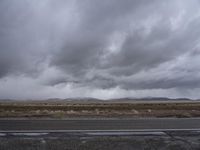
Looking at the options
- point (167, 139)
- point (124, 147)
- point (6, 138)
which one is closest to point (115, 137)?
point (124, 147)

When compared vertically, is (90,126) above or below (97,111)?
below

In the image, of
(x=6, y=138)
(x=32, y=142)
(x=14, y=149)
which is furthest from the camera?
(x=6, y=138)

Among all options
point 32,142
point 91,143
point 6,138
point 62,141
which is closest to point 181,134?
point 91,143

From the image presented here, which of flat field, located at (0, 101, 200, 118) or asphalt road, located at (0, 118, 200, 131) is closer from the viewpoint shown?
asphalt road, located at (0, 118, 200, 131)

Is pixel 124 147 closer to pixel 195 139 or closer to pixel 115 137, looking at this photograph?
pixel 115 137

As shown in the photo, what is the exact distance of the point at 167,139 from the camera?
10805mm

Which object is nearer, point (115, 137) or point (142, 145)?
point (142, 145)

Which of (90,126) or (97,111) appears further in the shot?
(97,111)

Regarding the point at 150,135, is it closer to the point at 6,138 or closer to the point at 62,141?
the point at 62,141

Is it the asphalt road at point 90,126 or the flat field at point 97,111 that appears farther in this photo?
the flat field at point 97,111

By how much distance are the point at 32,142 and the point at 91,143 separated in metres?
1.82

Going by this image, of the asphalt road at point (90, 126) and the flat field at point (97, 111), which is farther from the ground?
the flat field at point (97, 111)

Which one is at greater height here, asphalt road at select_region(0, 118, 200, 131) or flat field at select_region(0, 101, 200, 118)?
flat field at select_region(0, 101, 200, 118)

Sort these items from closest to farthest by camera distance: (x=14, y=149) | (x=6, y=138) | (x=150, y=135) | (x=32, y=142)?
1. (x=14, y=149)
2. (x=32, y=142)
3. (x=6, y=138)
4. (x=150, y=135)
